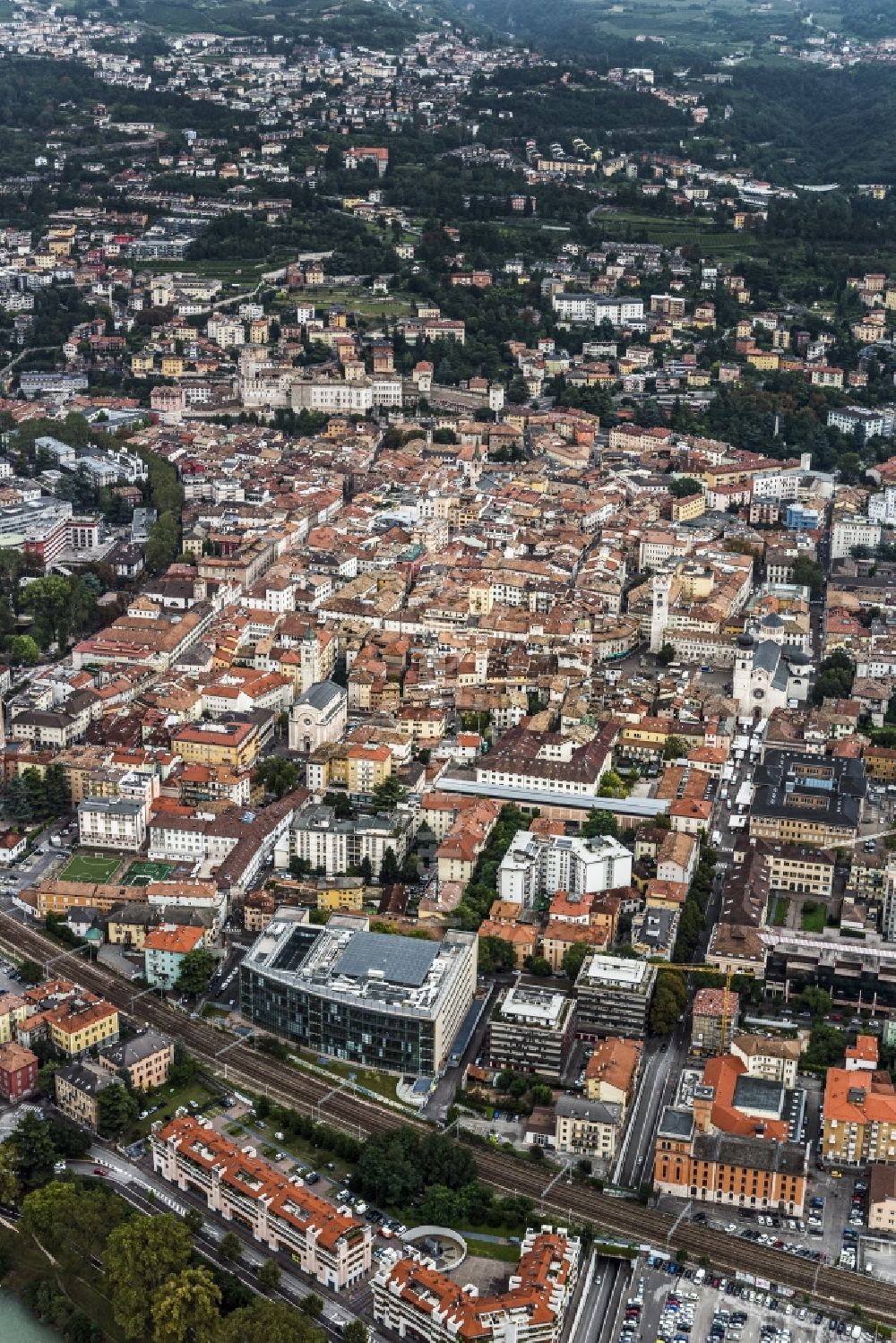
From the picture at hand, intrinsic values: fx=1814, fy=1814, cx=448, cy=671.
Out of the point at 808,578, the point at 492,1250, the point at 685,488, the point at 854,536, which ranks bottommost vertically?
the point at 492,1250

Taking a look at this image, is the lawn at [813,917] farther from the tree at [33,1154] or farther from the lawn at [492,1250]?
the tree at [33,1154]

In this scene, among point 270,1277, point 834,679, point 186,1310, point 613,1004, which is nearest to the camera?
point 186,1310

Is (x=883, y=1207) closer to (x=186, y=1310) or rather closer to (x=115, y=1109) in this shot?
(x=186, y=1310)

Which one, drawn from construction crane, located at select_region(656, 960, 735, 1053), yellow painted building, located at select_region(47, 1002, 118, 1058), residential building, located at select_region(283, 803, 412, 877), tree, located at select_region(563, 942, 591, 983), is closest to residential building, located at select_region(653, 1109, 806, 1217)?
construction crane, located at select_region(656, 960, 735, 1053)

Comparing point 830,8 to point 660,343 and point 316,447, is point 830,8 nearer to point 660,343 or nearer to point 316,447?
point 660,343

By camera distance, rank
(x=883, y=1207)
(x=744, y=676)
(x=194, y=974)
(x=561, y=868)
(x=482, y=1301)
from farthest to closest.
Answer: (x=744, y=676) → (x=561, y=868) → (x=194, y=974) → (x=883, y=1207) → (x=482, y=1301)

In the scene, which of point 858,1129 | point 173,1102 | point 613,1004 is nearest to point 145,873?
point 173,1102

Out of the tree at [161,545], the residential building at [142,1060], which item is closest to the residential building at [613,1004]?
the residential building at [142,1060]
